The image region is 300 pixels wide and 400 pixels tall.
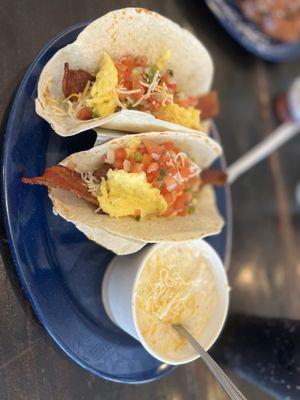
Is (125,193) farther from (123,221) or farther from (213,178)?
(213,178)

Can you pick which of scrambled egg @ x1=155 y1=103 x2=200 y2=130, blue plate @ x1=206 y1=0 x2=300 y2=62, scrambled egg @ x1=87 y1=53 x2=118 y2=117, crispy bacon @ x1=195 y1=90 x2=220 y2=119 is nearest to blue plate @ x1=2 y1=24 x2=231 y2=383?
scrambled egg @ x1=87 y1=53 x2=118 y2=117

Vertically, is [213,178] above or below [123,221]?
below

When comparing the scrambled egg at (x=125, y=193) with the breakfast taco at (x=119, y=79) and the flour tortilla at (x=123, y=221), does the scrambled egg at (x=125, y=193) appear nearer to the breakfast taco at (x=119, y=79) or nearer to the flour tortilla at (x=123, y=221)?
the flour tortilla at (x=123, y=221)

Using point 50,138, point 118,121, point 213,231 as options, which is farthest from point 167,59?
point 213,231

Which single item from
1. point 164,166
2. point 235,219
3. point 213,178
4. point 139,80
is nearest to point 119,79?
point 139,80

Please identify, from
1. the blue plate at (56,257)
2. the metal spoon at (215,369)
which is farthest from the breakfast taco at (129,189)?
the metal spoon at (215,369)

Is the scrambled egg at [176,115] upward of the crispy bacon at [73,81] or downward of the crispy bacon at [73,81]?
downward
